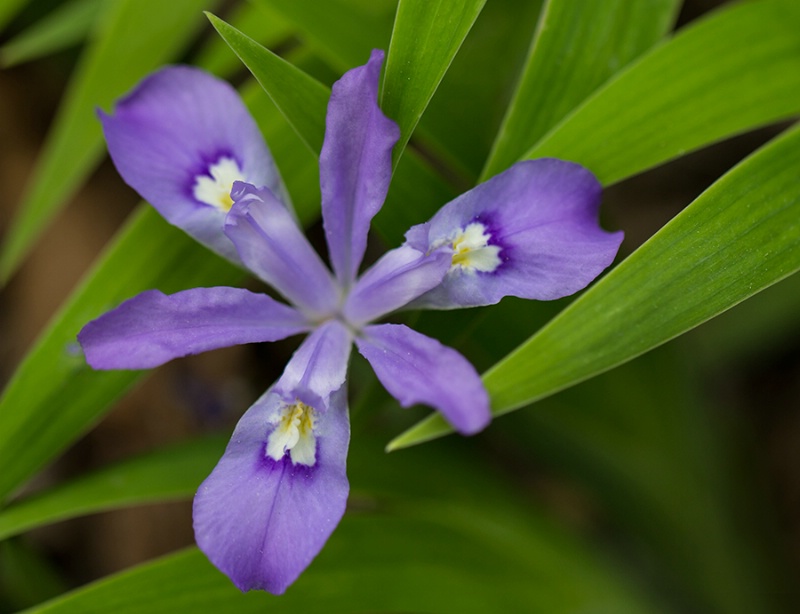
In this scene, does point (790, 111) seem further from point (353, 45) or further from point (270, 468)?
point (270, 468)

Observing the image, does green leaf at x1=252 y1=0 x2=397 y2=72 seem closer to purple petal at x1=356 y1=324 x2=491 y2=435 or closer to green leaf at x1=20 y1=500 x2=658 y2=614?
purple petal at x1=356 y1=324 x2=491 y2=435

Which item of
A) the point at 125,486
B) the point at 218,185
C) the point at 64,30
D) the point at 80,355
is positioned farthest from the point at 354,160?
the point at 64,30

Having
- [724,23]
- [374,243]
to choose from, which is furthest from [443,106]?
[374,243]

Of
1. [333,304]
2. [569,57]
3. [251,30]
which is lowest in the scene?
[333,304]

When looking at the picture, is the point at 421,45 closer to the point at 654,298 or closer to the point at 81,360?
the point at 654,298

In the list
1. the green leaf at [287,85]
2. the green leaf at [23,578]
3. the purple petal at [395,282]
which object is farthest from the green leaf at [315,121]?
the green leaf at [23,578]

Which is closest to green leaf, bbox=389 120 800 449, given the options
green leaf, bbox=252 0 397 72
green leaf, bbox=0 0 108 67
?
green leaf, bbox=252 0 397 72
